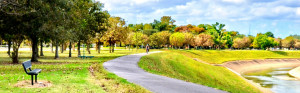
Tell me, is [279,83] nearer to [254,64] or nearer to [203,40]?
[254,64]

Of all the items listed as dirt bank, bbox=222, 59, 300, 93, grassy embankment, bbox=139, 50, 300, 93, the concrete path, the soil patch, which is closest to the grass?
grassy embankment, bbox=139, 50, 300, 93

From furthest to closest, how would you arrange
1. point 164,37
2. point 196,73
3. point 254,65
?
1. point 164,37
2. point 254,65
3. point 196,73

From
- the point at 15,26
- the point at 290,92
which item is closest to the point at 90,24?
the point at 15,26

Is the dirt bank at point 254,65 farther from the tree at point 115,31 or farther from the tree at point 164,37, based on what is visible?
the tree at point 164,37

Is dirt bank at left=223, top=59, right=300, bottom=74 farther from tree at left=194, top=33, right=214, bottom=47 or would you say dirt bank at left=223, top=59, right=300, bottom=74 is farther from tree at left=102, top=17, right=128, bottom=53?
tree at left=194, top=33, right=214, bottom=47

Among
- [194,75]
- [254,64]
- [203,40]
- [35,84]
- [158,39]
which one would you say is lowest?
[254,64]

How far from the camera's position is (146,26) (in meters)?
179

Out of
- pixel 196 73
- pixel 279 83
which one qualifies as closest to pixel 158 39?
pixel 279 83

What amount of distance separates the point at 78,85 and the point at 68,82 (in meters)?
1.07

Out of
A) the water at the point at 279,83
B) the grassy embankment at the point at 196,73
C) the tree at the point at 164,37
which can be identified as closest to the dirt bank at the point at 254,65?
the water at the point at 279,83

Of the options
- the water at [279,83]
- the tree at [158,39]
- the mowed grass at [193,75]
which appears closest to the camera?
the mowed grass at [193,75]

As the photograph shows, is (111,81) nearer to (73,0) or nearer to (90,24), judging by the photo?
(73,0)

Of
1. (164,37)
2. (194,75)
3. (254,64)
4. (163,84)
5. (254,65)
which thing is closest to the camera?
(163,84)

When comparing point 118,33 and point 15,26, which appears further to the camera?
point 118,33
